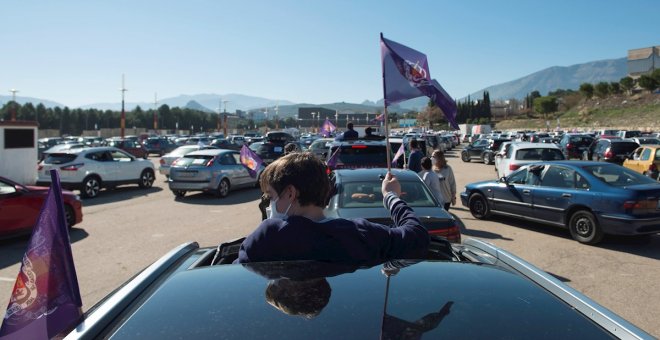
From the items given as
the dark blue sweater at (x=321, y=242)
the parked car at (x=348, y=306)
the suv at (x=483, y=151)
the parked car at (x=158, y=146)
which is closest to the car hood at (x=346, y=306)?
the parked car at (x=348, y=306)

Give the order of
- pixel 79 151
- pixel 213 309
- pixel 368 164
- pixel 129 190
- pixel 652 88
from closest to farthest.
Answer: pixel 213 309 < pixel 368 164 < pixel 79 151 < pixel 129 190 < pixel 652 88

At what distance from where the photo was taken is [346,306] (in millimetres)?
1631

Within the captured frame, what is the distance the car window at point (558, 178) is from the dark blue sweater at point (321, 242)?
7.65 metres

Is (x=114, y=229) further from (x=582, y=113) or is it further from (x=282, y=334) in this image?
(x=582, y=113)

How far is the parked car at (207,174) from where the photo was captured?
14.5 metres

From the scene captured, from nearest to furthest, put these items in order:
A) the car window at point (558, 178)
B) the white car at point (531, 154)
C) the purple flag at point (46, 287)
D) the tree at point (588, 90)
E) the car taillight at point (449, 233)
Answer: the purple flag at point (46, 287) < the car taillight at point (449, 233) < the car window at point (558, 178) < the white car at point (531, 154) < the tree at point (588, 90)

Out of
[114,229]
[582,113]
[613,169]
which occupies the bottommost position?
[114,229]

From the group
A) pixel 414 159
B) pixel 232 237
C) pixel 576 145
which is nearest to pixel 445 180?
pixel 414 159

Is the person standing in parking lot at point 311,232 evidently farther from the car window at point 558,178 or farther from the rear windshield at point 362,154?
the rear windshield at point 362,154

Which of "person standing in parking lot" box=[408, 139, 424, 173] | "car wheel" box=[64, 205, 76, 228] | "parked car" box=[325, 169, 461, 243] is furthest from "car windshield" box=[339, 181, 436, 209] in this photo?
"car wheel" box=[64, 205, 76, 228]

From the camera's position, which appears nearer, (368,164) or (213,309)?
(213,309)

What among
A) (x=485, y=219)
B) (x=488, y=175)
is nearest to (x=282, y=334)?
(x=485, y=219)

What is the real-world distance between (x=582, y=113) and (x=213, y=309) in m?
108

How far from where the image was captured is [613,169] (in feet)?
29.2
